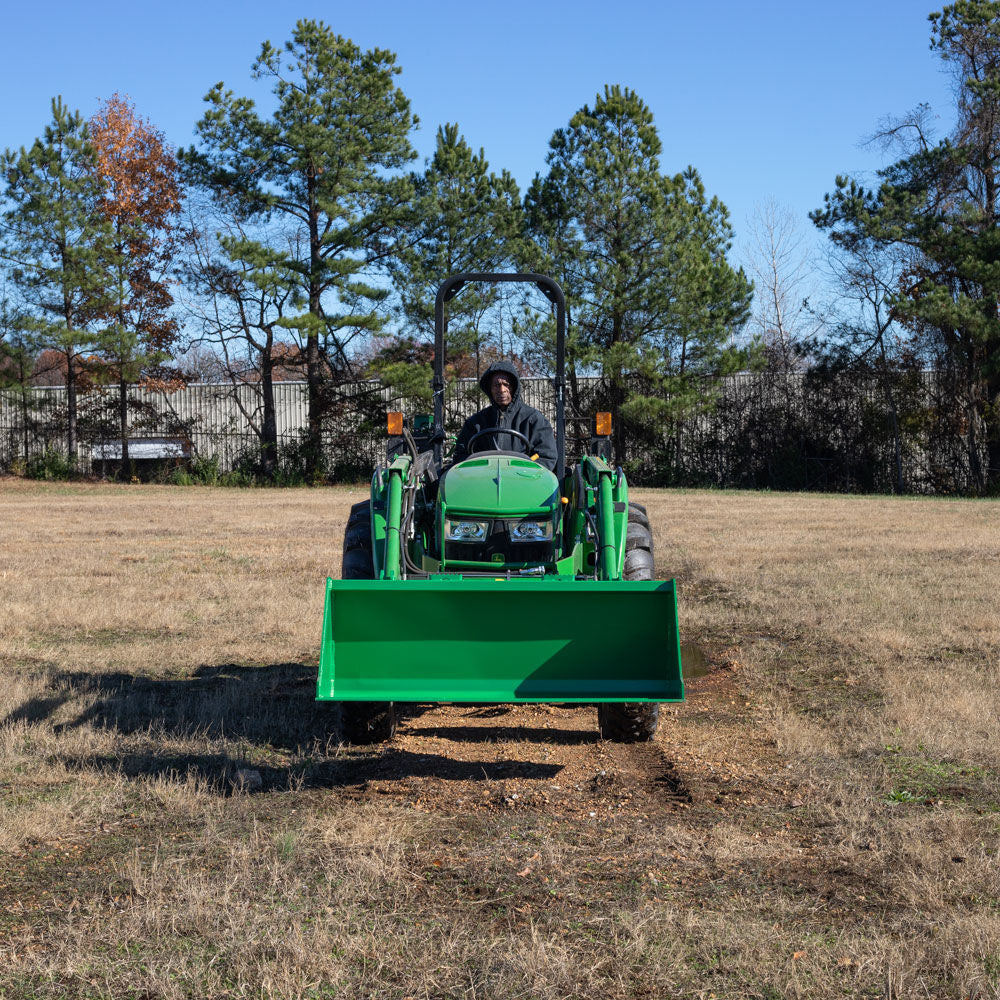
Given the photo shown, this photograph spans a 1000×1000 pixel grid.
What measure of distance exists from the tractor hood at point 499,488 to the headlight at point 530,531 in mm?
78

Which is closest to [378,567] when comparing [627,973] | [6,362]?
[627,973]

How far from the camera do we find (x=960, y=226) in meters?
24.7

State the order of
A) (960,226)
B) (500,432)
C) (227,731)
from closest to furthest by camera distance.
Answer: (227,731), (500,432), (960,226)

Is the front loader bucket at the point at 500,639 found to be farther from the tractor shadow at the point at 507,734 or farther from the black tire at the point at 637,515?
the black tire at the point at 637,515

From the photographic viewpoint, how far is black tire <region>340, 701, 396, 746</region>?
5.45m

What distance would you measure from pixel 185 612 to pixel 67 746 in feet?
12.8

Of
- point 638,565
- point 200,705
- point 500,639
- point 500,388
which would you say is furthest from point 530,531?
point 200,705

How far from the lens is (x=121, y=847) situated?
4.21 metres

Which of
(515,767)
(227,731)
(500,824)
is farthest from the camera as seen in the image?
(227,731)

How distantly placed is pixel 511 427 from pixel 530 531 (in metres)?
1.15

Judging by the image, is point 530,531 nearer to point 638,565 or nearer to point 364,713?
point 638,565

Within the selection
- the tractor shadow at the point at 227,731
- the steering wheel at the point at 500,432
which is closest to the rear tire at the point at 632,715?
the tractor shadow at the point at 227,731

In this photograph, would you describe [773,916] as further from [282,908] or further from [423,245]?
[423,245]

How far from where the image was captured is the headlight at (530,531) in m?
5.71
